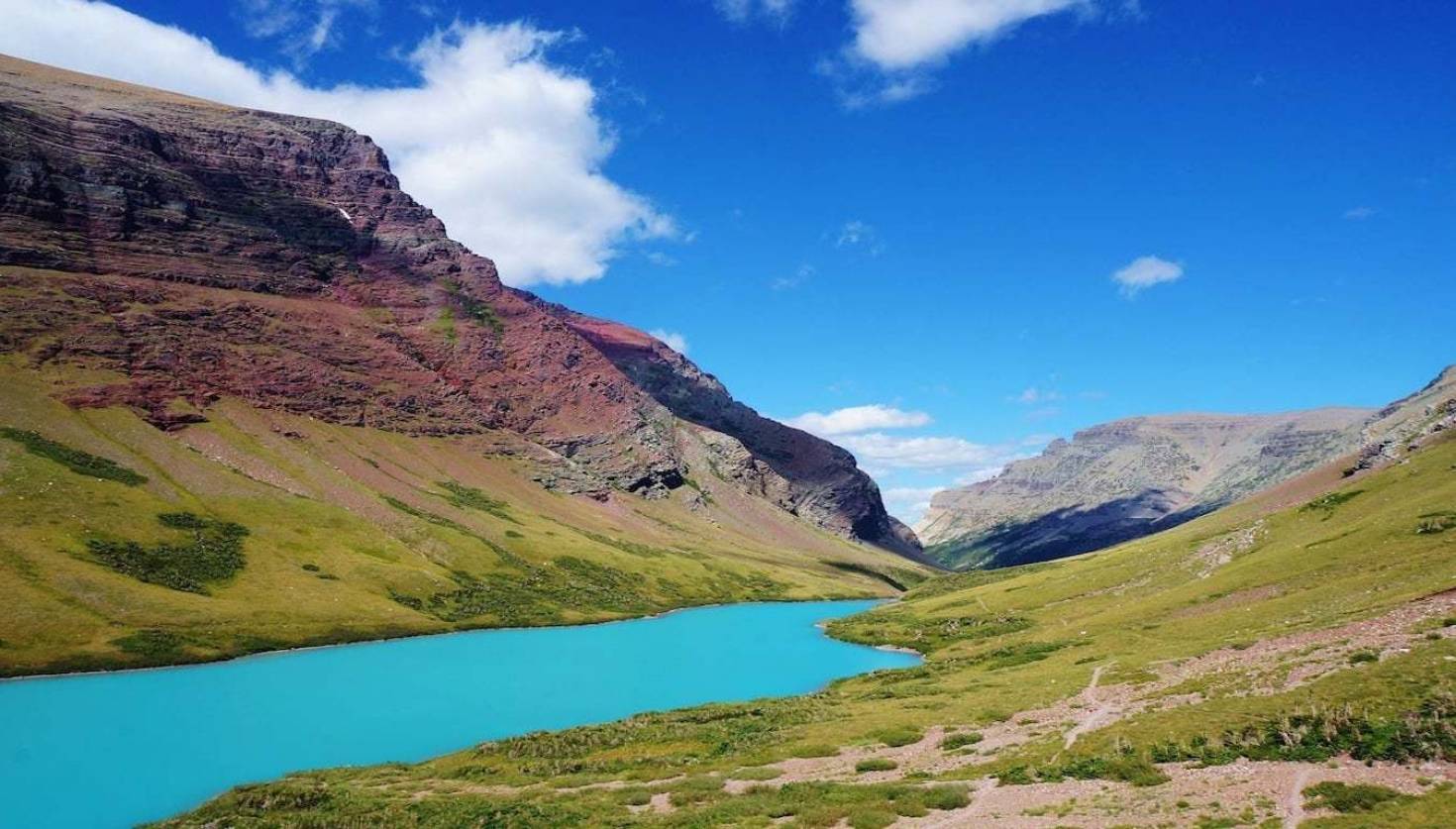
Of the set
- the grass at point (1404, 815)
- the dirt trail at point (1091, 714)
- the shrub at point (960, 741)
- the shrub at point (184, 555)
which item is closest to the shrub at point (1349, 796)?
the grass at point (1404, 815)

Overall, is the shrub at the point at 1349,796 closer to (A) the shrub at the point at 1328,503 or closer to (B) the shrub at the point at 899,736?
(B) the shrub at the point at 899,736

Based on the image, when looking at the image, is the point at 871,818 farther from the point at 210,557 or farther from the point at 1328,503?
the point at 210,557

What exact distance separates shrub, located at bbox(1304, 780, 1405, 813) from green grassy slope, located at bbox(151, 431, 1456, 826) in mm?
971

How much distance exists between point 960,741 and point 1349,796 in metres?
21.5

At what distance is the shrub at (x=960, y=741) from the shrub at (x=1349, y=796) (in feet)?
64.4

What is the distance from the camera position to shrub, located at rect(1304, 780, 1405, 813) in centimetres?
2311

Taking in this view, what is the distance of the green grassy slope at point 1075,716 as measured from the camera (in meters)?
31.1

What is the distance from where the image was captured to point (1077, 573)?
139 metres

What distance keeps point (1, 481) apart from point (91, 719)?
3273 inches

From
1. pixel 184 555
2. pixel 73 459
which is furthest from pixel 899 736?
pixel 73 459

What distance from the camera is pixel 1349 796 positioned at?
23.6 meters

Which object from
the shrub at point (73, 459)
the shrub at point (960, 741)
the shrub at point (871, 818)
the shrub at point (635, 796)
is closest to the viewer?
the shrub at point (871, 818)

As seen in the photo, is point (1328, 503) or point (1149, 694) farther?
point (1328, 503)

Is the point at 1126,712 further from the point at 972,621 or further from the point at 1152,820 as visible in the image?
the point at 972,621
